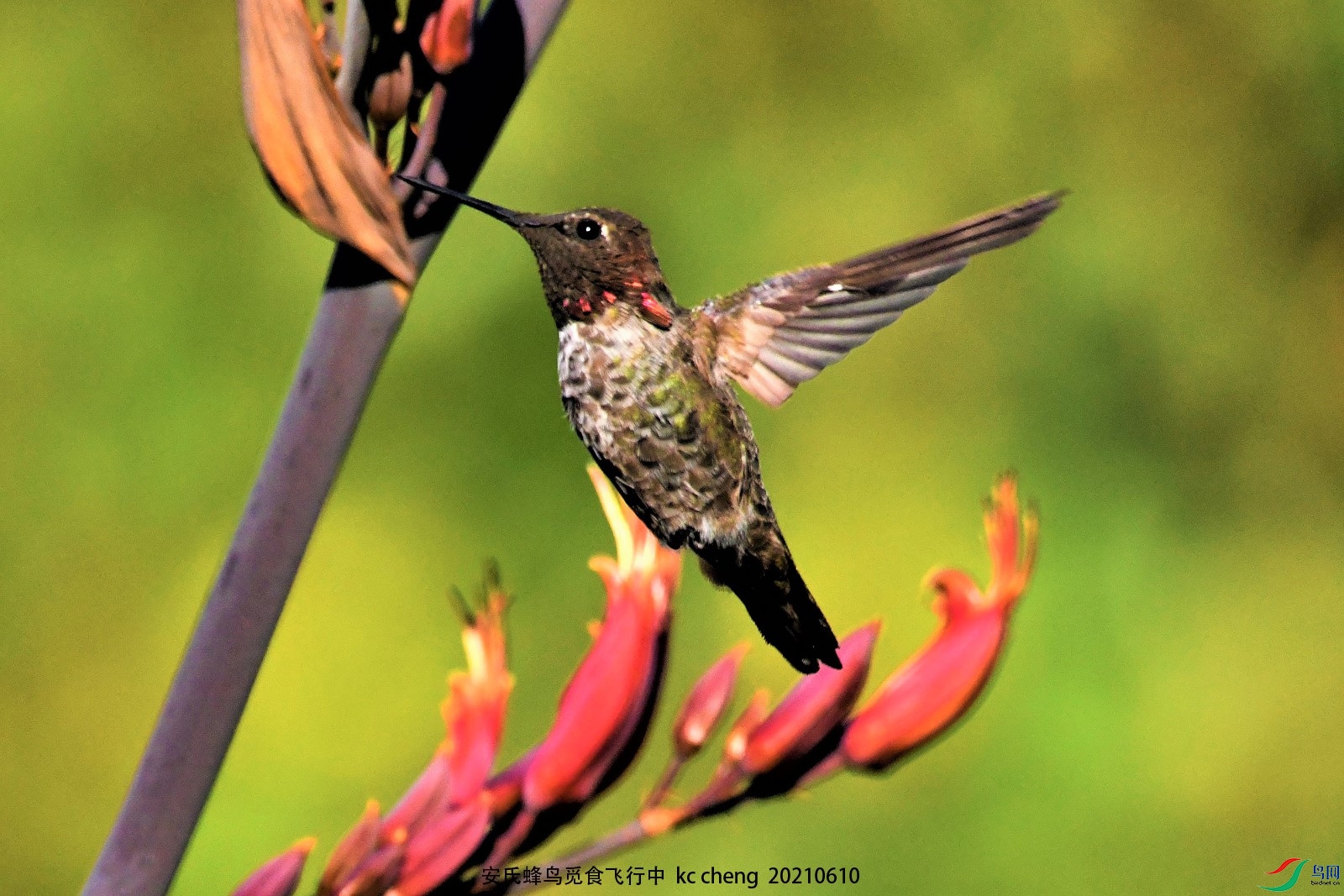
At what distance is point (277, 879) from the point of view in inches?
26.8

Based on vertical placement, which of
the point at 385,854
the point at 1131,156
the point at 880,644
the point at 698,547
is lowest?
the point at 880,644

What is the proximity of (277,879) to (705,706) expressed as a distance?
0.29 meters

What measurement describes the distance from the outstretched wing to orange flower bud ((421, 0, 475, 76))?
0.25 m

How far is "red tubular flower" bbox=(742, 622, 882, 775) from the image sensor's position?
84 centimetres

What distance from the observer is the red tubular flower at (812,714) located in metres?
0.84

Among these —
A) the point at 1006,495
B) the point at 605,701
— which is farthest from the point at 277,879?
the point at 1006,495

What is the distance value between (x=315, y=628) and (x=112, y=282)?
0.42 m

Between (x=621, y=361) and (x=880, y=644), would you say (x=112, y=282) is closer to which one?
(x=880, y=644)

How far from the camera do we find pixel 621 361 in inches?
28.1

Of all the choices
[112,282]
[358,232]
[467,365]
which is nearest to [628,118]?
[467,365]

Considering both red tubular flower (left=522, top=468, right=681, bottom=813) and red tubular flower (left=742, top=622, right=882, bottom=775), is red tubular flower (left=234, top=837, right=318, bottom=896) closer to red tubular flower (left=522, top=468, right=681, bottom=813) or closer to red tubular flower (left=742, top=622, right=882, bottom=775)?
red tubular flower (left=522, top=468, right=681, bottom=813)

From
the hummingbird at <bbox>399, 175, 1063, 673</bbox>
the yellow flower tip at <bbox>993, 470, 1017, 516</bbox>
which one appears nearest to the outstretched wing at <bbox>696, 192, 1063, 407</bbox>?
the hummingbird at <bbox>399, 175, 1063, 673</bbox>

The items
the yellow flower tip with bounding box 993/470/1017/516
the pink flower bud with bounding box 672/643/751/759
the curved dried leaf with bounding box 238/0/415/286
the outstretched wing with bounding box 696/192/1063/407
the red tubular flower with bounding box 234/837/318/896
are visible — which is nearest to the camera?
the curved dried leaf with bounding box 238/0/415/286

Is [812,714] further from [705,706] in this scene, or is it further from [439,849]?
[439,849]
